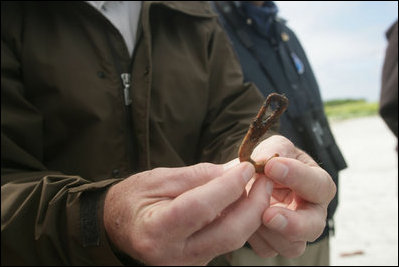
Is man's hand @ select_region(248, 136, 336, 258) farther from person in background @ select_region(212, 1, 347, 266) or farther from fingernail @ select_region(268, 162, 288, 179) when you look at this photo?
person in background @ select_region(212, 1, 347, 266)

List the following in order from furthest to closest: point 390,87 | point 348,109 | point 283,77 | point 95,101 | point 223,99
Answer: point 348,109
point 390,87
point 283,77
point 223,99
point 95,101

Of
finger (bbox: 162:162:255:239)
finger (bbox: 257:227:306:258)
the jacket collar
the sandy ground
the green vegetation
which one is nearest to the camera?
finger (bbox: 162:162:255:239)

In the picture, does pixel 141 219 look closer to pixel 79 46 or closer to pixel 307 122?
pixel 79 46

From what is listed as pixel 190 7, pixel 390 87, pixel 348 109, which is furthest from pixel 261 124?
pixel 348 109

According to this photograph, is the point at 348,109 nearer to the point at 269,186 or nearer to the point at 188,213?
the point at 269,186

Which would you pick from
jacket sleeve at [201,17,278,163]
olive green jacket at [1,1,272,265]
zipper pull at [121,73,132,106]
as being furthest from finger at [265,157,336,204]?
zipper pull at [121,73,132,106]

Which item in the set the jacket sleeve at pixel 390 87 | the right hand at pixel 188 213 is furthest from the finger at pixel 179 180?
the jacket sleeve at pixel 390 87
